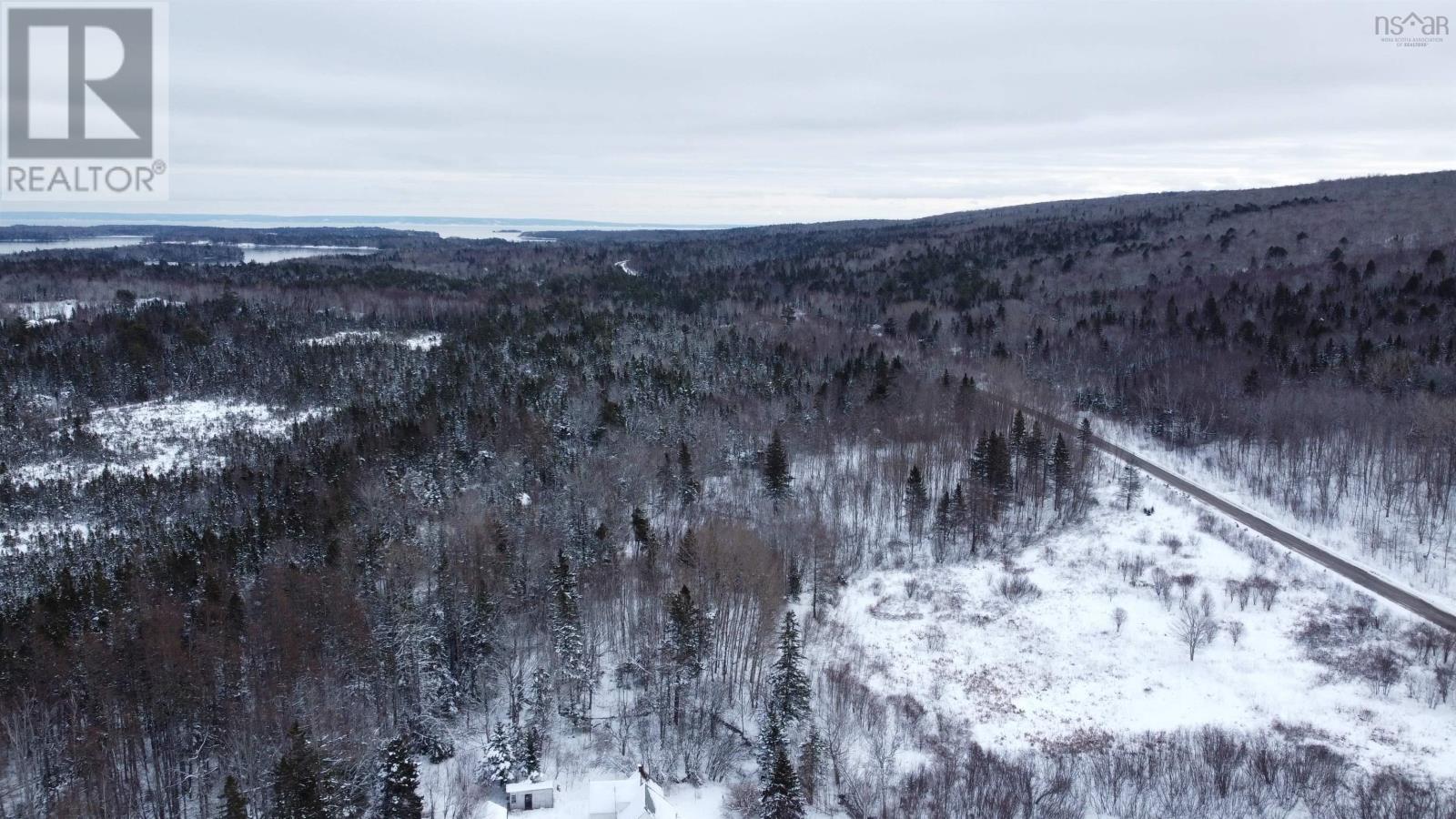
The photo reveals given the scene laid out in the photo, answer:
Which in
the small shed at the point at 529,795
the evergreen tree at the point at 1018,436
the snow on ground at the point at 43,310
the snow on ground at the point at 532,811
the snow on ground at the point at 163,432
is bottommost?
the snow on ground at the point at 532,811

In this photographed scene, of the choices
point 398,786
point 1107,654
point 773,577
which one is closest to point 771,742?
point 773,577

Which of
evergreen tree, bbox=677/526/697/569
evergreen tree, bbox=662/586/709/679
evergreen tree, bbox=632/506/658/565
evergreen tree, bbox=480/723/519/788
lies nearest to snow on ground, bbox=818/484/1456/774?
evergreen tree, bbox=662/586/709/679

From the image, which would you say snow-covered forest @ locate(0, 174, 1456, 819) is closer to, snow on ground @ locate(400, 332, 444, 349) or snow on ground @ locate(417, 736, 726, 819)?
snow on ground @ locate(417, 736, 726, 819)

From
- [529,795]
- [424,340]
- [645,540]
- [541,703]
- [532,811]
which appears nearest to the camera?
[532,811]

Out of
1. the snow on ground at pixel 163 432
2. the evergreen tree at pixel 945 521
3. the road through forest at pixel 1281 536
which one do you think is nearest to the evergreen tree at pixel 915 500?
the evergreen tree at pixel 945 521

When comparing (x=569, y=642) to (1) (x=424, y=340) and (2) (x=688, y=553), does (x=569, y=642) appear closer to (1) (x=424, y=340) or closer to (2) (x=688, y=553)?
(2) (x=688, y=553)

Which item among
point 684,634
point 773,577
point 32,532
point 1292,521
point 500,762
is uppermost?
point 1292,521

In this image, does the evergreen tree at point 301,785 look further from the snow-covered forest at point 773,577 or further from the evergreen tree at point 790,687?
the evergreen tree at point 790,687
